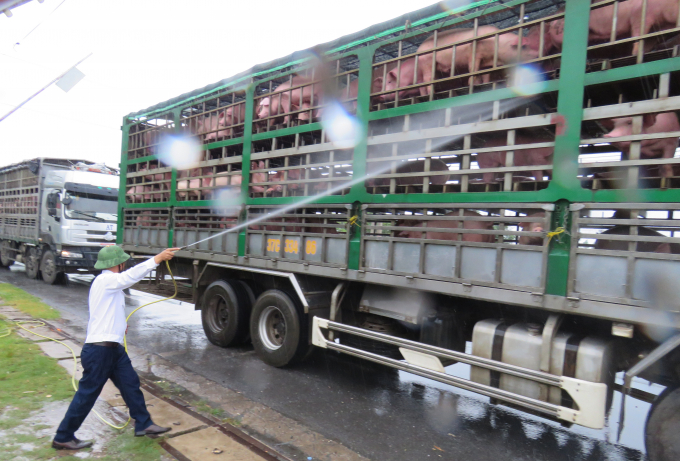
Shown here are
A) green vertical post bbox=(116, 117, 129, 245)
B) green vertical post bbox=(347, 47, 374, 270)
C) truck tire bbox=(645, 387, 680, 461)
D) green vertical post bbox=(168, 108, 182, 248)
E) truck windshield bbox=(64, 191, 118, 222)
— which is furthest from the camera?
truck windshield bbox=(64, 191, 118, 222)

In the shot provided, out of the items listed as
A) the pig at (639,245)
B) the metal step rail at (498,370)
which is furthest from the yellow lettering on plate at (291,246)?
the pig at (639,245)

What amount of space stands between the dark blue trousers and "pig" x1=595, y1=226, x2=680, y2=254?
3675 millimetres

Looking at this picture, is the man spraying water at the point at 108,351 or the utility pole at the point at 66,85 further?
the utility pole at the point at 66,85

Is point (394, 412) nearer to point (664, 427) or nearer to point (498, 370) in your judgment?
point (498, 370)

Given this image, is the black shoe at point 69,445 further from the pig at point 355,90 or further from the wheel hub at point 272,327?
the pig at point 355,90

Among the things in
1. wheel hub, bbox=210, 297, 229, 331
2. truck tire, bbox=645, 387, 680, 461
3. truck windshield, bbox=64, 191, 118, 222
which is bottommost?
wheel hub, bbox=210, 297, 229, 331

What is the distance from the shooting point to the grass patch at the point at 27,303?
780 cm

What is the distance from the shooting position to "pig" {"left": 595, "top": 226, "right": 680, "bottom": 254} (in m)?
2.94

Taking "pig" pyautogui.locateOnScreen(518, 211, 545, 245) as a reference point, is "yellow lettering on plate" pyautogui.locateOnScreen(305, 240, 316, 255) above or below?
below

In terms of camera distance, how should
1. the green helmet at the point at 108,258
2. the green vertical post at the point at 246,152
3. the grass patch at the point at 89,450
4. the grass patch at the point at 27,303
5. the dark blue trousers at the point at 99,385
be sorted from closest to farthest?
the grass patch at the point at 89,450
the dark blue trousers at the point at 99,385
the green helmet at the point at 108,258
the green vertical post at the point at 246,152
the grass patch at the point at 27,303

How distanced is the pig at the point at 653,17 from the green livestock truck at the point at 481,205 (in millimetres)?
13

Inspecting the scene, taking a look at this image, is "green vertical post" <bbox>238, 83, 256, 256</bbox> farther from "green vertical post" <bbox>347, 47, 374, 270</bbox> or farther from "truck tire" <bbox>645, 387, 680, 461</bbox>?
"truck tire" <bbox>645, 387, 680, 461</bbox>

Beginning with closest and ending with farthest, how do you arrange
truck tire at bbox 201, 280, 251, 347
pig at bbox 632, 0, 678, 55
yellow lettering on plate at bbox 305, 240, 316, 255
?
pig at bbox 632, 0, 678, 55 → yellow lettering on plate at bbox 305, 240, 316, 255 → truck tire at bbox 201, 280, 251, 347

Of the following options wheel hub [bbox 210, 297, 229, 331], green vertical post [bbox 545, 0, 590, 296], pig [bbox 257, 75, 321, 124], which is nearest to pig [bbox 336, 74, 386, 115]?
pig [bbox 257, 75, 321, 124]
